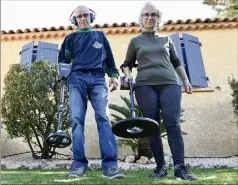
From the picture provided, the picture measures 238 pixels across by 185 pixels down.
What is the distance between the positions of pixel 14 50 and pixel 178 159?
23.7ft

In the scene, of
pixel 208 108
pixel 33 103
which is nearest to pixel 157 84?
pixel 33 103

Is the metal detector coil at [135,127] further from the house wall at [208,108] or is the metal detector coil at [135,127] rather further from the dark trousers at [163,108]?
the house wall at [208,108]

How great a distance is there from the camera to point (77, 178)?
3.41 metres

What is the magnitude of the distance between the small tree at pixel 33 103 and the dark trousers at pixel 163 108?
3.58 metres

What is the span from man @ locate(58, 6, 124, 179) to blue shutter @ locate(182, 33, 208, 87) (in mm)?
Result: 5040

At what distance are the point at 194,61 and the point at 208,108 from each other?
3.80 feet

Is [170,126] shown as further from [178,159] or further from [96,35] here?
[96,35]

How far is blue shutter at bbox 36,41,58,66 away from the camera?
912 cm

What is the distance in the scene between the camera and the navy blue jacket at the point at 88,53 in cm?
391

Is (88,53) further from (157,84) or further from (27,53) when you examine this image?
(27,53)

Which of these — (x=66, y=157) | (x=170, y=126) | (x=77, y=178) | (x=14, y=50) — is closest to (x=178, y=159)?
(x=170, y=126)

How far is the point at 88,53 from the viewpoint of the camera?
3.94 metres

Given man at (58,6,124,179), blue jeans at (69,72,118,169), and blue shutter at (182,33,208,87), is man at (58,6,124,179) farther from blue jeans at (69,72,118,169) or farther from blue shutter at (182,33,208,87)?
blue shutter at (182,33,208,87)

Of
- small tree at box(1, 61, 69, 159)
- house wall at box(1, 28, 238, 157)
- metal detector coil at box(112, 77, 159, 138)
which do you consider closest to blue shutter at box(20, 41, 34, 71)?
house wall at box(1, 28, 238, 157)
